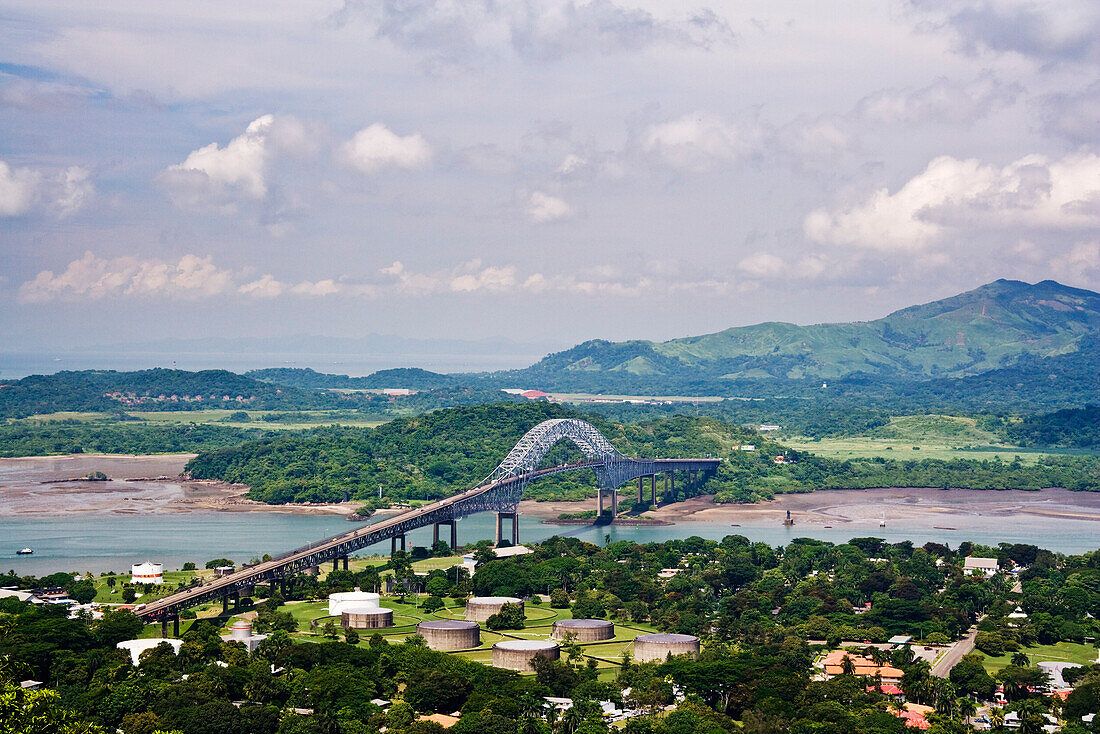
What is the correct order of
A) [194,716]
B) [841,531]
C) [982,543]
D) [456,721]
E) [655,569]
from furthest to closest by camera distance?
1. [841,531]
2. [982,543]
3. [655,569]
4. [456,721]
5. [194,716]

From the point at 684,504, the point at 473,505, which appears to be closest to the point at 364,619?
the point at 473,505

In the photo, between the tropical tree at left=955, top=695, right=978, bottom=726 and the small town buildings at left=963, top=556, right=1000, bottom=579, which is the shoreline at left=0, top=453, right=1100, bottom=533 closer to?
the small town buildings at left=963, top=556, right=1000, bottom=579

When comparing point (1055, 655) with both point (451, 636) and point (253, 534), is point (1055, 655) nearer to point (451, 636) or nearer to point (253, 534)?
point (451, 636)

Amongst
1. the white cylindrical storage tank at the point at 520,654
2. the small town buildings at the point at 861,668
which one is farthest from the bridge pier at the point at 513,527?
the small town buildings at the point at 861,668

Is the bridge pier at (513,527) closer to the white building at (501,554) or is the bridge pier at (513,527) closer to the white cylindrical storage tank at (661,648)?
the white building at (501,554)

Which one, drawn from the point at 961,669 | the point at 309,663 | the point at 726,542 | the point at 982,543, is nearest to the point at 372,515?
the point at 726,542

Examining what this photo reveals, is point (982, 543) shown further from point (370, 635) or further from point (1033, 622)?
point (370, 635)

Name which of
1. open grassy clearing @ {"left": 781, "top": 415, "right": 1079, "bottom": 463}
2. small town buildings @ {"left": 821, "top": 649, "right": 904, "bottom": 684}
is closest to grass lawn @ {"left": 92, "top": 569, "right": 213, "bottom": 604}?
small town buildings @ {"left": 821, "top": 649, "right": 904, "bottom": 684}
